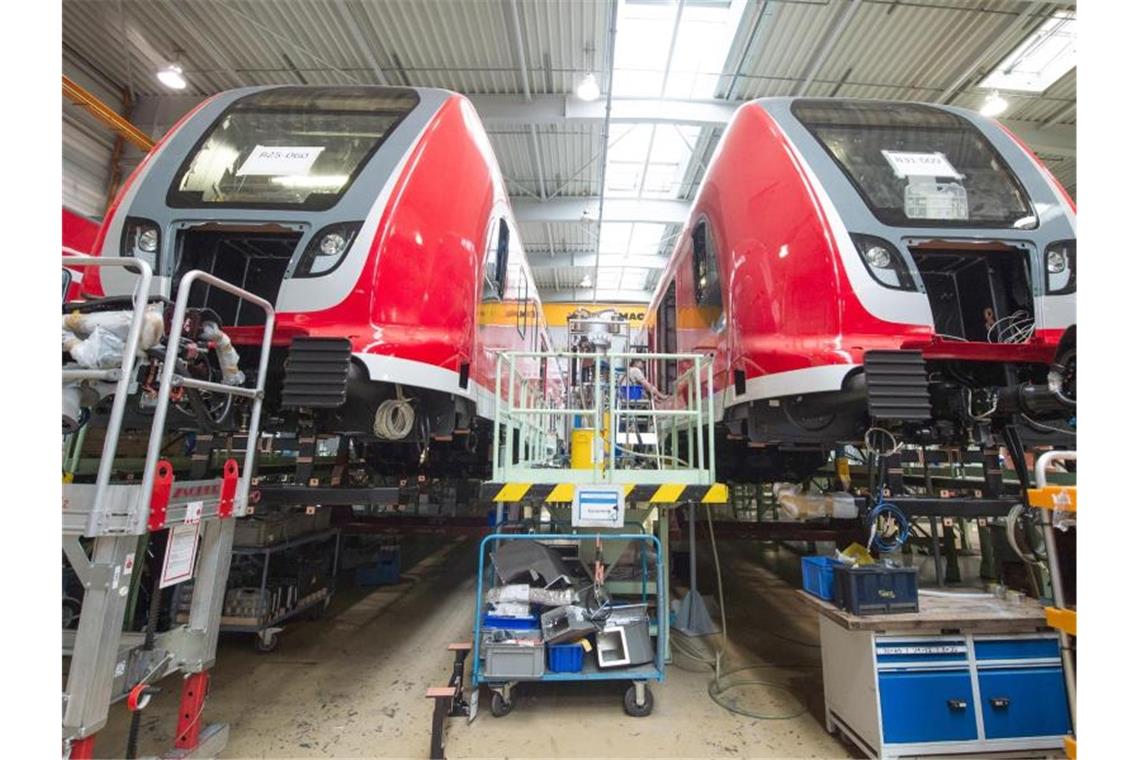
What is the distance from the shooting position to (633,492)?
9.05 ft

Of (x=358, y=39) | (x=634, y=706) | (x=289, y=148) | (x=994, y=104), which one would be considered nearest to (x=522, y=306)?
(x=289, y=148)

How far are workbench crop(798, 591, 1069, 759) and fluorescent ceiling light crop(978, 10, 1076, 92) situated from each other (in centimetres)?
677

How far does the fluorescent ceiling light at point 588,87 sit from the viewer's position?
6066mm

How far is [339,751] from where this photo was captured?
2453 millimetres

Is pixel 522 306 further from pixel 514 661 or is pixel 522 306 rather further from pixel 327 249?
pixel 514 661

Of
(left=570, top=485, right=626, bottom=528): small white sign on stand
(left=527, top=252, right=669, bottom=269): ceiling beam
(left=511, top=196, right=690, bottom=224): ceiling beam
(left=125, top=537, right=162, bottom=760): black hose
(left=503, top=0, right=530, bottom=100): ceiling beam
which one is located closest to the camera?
(left=125, top=537, right=162, bottom=760): black hose

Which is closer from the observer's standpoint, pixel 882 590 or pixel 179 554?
pixel 179 554

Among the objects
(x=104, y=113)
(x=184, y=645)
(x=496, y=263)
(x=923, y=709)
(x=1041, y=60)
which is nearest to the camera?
(x=184, y=645)

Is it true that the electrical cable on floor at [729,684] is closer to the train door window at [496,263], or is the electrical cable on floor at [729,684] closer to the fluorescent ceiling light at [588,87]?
the train door window at [496,263]

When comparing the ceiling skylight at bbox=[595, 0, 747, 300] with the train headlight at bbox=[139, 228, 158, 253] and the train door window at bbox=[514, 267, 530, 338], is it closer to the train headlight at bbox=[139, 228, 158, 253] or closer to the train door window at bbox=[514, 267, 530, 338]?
the train door window at bbox=[514, 267, 530, 338]

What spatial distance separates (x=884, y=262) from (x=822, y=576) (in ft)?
5.24

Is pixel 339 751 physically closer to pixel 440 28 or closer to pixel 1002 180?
pixel 1002 180

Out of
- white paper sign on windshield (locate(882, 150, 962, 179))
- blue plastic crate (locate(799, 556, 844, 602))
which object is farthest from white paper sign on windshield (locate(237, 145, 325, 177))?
blue plastic crate (locate(799, 556, 844, 602))

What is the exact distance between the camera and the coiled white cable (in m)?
2.50
